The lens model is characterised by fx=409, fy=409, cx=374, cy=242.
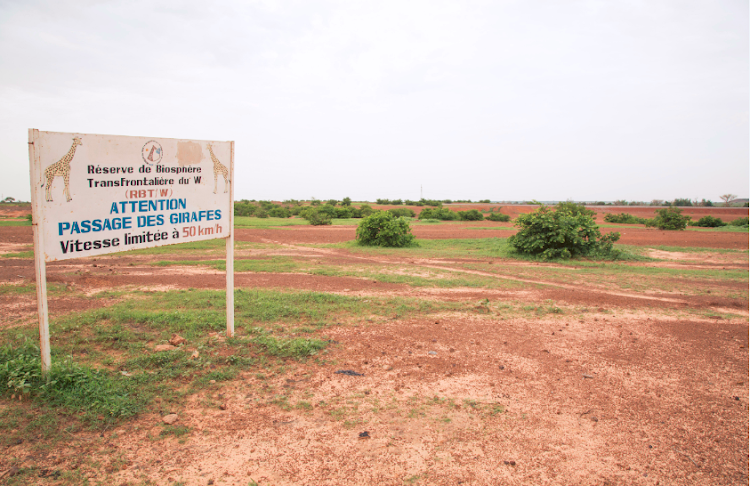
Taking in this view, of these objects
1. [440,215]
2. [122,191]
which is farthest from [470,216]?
[122,191]

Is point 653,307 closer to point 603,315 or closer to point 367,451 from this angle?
point 603,315

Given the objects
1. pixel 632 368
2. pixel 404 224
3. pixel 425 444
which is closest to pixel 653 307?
pixel 632 368

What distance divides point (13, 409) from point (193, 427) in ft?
4.90

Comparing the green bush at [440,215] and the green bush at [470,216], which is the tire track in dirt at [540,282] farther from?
the green bush at [470,216]

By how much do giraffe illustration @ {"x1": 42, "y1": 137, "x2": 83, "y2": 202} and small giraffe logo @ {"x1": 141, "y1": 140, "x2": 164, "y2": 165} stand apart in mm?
592

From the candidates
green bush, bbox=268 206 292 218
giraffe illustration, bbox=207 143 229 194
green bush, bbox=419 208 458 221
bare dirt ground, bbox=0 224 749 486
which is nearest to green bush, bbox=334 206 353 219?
green bush, bbox=268 206 292 218

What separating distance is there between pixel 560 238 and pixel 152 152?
14.9 meters

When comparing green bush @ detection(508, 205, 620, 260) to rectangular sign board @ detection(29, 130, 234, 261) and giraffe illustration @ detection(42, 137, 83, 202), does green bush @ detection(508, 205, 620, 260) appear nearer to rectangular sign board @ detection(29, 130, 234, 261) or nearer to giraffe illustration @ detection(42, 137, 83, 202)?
rectangular sign board @ detection(29, 130, 234, 261)

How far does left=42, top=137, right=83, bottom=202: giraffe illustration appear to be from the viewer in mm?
3701

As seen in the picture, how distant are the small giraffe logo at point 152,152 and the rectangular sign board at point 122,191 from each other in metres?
0.01

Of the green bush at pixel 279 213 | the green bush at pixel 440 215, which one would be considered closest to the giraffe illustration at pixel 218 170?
the green bush at pixel 440 215

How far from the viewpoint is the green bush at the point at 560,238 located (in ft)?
52.4

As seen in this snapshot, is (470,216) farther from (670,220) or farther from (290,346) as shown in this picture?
(290,346)

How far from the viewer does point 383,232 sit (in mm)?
18766
